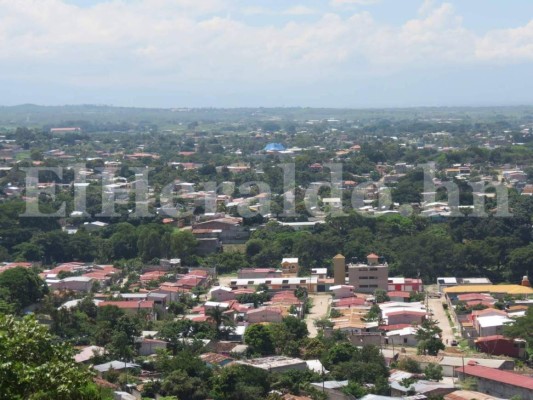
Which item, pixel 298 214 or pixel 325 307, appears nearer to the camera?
pixel 325 307

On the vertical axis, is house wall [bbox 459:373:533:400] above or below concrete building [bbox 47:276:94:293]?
above

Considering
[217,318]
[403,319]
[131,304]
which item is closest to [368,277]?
[403,319]

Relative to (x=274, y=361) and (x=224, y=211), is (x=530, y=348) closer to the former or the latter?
(x=274, y=361)

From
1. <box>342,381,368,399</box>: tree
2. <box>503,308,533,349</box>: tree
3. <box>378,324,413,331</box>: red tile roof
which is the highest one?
<box>503,308,533,349</box>: tree

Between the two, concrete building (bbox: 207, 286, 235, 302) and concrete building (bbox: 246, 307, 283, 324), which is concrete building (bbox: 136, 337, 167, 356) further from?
concrete building (bbox: 207, 286, 235, 302)

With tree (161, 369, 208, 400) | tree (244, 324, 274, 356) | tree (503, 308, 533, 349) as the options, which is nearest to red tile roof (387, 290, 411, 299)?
tree (503, 308, 533, 349)

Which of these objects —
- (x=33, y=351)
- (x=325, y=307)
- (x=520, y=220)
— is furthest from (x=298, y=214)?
(x=33, y=351)

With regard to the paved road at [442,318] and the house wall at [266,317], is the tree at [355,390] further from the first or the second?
the house wall at [266,317]
